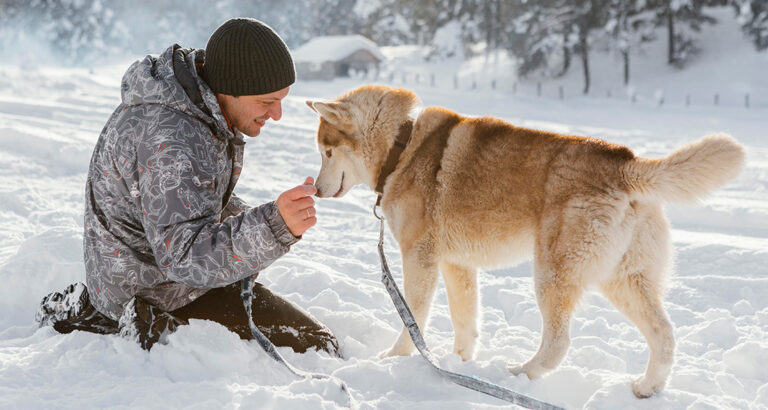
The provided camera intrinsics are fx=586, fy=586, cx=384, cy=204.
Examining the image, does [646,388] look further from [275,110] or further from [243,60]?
[243,60]

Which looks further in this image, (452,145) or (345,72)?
(345,72)

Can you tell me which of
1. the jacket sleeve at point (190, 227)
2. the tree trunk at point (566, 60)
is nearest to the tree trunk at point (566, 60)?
the tree trunk at point (566, 60)

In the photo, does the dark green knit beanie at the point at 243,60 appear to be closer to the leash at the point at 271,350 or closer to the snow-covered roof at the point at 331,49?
the leash at the point at 271,350

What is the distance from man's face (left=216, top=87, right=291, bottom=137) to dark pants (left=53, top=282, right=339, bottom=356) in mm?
841

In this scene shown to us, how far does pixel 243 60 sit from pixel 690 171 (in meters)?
1.89

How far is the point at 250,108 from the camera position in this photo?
8.43ft

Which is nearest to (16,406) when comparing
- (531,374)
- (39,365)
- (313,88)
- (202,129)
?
(39,365)

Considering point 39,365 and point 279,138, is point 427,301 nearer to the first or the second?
point 39,365

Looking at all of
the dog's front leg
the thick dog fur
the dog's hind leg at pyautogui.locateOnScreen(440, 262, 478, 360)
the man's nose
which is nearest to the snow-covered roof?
the thick dog fur

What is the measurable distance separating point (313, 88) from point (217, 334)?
86.4 ft

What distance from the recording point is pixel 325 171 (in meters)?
3.45

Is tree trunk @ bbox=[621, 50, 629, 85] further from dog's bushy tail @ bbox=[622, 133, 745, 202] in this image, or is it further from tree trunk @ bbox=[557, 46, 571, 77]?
dog's bushy tail @ bbox=[622, 133, 745, 202]

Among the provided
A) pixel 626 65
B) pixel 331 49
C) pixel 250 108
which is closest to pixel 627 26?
pixel 626 65

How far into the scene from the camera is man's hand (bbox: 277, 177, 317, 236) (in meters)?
2.16
